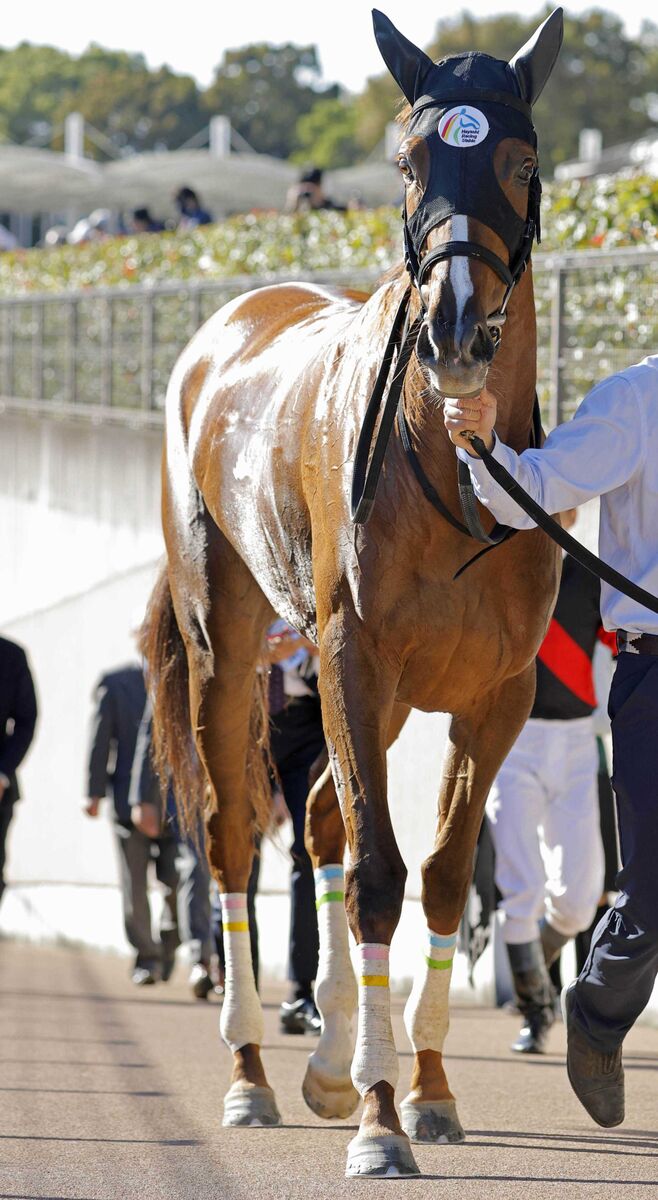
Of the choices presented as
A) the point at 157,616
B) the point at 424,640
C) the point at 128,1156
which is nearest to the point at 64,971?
the point at 157,616

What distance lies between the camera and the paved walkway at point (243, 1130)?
178 inches

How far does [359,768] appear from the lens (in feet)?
15.4

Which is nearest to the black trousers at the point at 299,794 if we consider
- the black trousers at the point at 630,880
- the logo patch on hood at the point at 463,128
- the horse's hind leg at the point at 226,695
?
the horse's hind leg at the point at 226,695

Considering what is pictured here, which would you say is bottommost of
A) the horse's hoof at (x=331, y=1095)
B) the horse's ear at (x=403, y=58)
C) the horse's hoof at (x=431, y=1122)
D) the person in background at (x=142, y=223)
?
the horse's hoof at (x=331, y=1095)

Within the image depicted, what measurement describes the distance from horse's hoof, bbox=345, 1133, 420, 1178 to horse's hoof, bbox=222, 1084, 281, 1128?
3.07 ft

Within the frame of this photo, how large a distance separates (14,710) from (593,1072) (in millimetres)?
4739

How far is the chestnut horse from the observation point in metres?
4.26

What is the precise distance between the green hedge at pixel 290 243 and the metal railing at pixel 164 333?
692mm

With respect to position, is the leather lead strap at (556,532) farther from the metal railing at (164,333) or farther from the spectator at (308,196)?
the spectator at (308,196)

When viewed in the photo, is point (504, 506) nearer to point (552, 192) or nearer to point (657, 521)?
point (657, 521)

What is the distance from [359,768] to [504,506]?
78 cm

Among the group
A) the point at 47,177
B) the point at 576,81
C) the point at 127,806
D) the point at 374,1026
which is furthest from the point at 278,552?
the point at 576,81

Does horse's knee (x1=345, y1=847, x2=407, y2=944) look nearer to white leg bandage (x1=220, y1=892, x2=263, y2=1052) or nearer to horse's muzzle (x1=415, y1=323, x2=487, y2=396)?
white leg bandage (x1=220, y1=892, x2=263, y2=1052)

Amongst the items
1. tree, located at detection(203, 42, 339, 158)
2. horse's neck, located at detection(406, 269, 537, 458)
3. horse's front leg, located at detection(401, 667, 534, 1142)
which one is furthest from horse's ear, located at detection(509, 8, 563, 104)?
tree, located at detection(203, 42, 339, 158)
